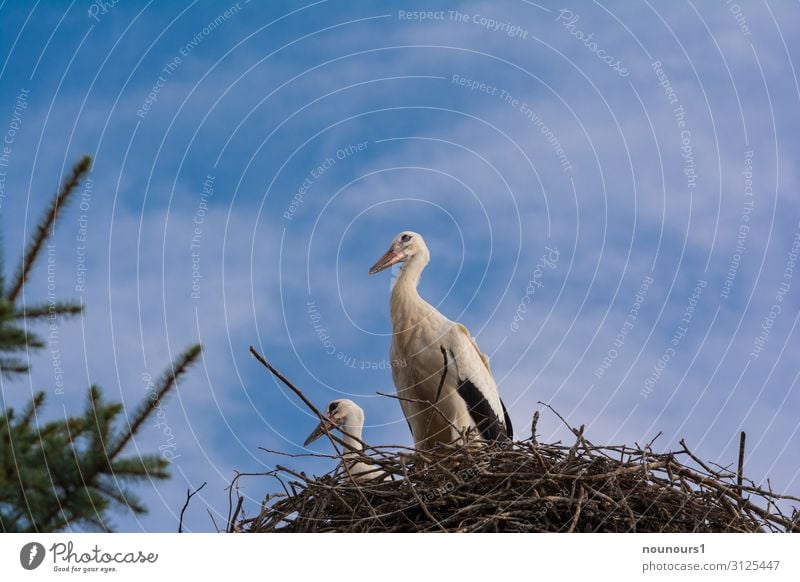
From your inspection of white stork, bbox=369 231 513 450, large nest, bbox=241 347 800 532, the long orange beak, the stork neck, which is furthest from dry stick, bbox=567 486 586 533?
the long orange beak

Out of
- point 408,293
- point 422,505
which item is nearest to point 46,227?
point 422,505

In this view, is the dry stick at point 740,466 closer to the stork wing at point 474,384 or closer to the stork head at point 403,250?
the stork wing at point 474,384

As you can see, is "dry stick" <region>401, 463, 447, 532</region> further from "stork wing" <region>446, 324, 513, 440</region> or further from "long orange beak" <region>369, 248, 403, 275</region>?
"long orange beak" <region>369, 248, 403, 275</region>

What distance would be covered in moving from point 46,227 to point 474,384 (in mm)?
2050

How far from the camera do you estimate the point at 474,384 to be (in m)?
4.47

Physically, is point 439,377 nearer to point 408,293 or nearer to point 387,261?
point 408,293

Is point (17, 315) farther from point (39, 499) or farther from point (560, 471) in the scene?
point (560, 471)

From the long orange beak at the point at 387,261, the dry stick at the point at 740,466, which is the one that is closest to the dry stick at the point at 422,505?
the dry stick at the point at 740,466

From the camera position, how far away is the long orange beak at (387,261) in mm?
4715

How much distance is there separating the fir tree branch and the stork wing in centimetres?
189

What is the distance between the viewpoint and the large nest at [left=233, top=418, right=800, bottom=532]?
3.12m

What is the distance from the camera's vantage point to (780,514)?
328 centimetres

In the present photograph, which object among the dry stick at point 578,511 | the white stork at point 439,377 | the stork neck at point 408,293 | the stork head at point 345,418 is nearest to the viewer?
the dry stick at point 578,511
